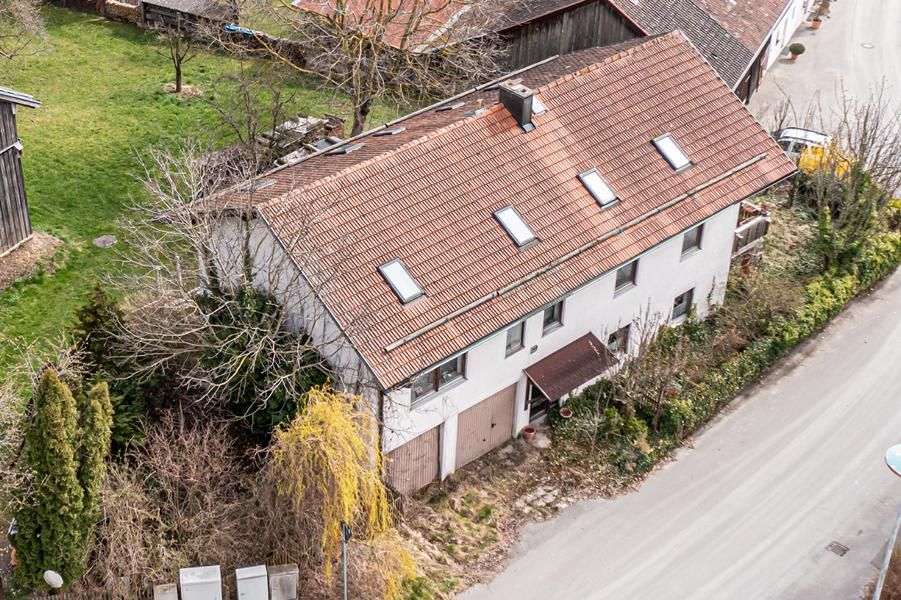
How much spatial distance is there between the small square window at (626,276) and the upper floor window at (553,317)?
2.78m

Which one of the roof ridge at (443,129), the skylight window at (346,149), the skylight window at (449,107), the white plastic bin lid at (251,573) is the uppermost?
the roof ridge at (443,129)

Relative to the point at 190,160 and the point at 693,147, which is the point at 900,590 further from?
the point at 190,160

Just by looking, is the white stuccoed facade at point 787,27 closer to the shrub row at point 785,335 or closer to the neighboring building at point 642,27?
the neighboring building at point 642,27

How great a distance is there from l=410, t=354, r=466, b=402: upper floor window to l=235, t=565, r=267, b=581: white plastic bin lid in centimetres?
628

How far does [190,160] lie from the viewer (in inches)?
1225

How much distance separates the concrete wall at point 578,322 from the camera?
31.2 meters

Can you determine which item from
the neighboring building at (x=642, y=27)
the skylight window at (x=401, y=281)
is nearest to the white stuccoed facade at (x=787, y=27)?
the neighboring building at (x=642, y=27)

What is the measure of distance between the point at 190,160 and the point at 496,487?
43.2ft

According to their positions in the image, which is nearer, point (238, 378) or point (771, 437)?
point (238, 378)

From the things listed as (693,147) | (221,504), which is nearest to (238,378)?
(221,504)

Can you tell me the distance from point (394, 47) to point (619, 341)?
18224 millimetres

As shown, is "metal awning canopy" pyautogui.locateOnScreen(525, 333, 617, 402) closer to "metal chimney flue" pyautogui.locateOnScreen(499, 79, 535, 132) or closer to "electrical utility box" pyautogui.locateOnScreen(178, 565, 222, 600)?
"metal chimney flue" pyautogui.locateOnScreen(499, 79, 535, 132)

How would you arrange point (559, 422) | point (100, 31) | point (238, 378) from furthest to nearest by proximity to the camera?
point (100, 31)
point (559, 422)
point (238, 378)

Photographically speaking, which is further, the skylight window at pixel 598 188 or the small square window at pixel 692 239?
the small square window at pixel 692 239
